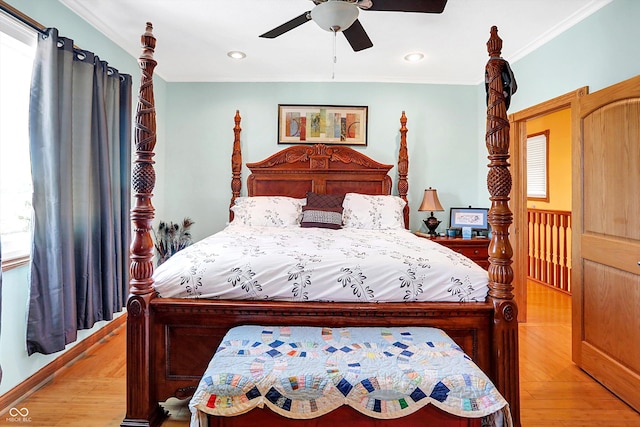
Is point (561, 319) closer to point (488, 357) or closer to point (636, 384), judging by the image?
point (636, 384)

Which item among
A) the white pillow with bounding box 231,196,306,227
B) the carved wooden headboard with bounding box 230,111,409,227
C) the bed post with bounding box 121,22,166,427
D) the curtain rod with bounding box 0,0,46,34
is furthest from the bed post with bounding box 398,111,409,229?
the curtain rod with bounding box 0,0,46,34

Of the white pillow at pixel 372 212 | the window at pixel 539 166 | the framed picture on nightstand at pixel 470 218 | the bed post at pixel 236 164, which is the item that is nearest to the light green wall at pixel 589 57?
the framed picture on nightstand at pixel 470 218

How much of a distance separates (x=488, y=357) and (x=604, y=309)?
108cm

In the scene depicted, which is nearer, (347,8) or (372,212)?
(347,8)

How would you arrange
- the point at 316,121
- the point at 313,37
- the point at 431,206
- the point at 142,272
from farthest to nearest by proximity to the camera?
the point at 316,121
the point at 431,206
the point at 313,37
the point at 142,272

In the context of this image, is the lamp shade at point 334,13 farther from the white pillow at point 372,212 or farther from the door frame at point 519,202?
the door frame at point 519,202

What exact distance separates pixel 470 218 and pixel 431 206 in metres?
0.51

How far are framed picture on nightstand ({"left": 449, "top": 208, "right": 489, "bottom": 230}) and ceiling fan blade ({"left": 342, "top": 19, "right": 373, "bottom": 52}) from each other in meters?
2.30

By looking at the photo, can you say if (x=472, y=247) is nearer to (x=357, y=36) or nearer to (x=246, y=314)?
(x=357, y=36)

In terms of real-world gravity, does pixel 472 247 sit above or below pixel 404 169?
below

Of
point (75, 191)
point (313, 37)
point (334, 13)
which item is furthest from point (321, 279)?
point (313, 37)

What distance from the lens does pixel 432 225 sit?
13.2ft

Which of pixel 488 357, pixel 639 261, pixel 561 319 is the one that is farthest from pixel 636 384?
pixel 561 319

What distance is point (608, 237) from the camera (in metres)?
2.34
